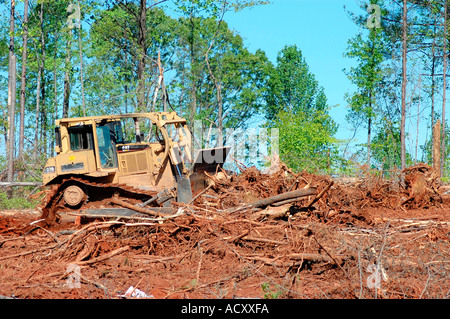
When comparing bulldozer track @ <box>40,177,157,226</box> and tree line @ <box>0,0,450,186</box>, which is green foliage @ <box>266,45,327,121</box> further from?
bulldozer track @ <box>40,177,157,226</box>

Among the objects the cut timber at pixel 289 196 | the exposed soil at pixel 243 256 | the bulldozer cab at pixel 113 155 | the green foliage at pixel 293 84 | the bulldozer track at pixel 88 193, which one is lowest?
the exposed soil at pixel 243 256

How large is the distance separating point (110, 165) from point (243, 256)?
245 inches

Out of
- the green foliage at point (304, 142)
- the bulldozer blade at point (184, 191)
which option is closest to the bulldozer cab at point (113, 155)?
the bulldozer blade at point (184, 191)

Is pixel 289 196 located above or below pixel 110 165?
below

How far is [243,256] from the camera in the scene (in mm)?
7777

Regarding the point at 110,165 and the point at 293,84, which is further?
the point at 293,84

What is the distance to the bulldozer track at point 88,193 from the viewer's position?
1235cm

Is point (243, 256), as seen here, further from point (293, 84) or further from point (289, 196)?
point (293, 84)

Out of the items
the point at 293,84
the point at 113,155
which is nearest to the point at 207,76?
the point at 293,84

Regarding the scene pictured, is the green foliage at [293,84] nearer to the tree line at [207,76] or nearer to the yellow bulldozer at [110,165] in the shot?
the tree line at [207,76]

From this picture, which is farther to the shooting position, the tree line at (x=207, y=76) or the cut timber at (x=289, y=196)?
the tree line at (x=207, y=76)

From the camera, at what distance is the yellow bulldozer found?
12.5m

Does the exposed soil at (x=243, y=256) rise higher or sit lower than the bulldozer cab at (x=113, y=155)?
lower
